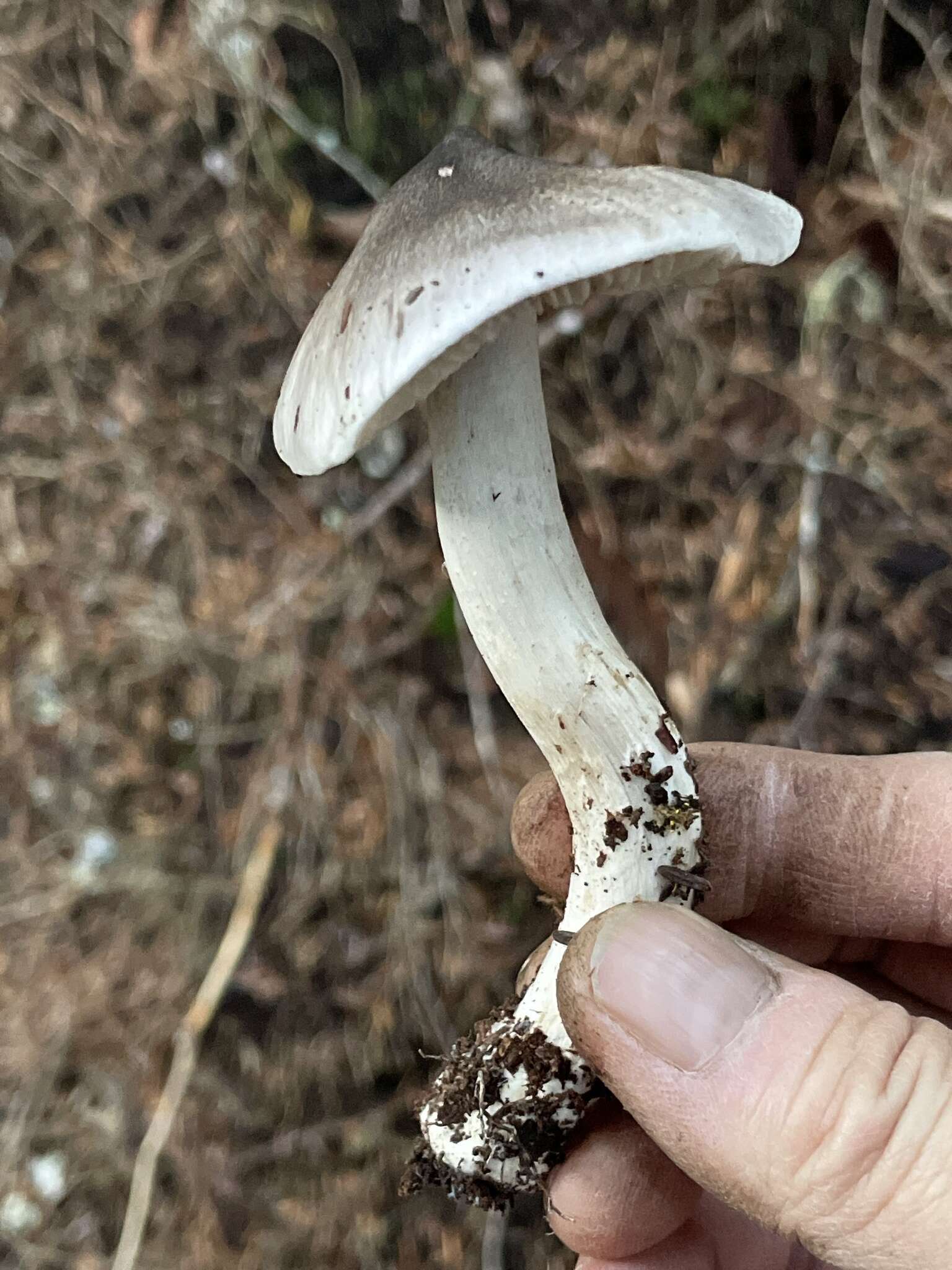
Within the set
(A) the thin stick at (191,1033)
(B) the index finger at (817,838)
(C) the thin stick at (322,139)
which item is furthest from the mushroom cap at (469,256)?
(A) the thin stick at (191,1033)

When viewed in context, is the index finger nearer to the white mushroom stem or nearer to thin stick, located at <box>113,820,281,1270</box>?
the white mushroom stem

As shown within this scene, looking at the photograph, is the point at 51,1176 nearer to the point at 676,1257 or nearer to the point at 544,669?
the point at 676,1257

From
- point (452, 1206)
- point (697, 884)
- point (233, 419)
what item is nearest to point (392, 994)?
point (452, 1206)

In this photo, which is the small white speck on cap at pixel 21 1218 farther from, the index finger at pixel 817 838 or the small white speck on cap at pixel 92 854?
the index finger at pixel 817 838

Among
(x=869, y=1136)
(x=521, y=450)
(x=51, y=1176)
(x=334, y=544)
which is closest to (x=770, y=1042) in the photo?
(x=869, y=1136)

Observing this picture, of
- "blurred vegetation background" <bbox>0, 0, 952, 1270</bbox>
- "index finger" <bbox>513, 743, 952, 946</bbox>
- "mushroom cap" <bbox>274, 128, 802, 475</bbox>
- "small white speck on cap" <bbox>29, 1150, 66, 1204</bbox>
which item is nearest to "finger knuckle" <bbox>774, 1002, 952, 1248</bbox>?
"index finger" <bbox>513, 743, 952, 946</bbox>

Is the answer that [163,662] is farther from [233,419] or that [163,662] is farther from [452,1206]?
[452,1206]
